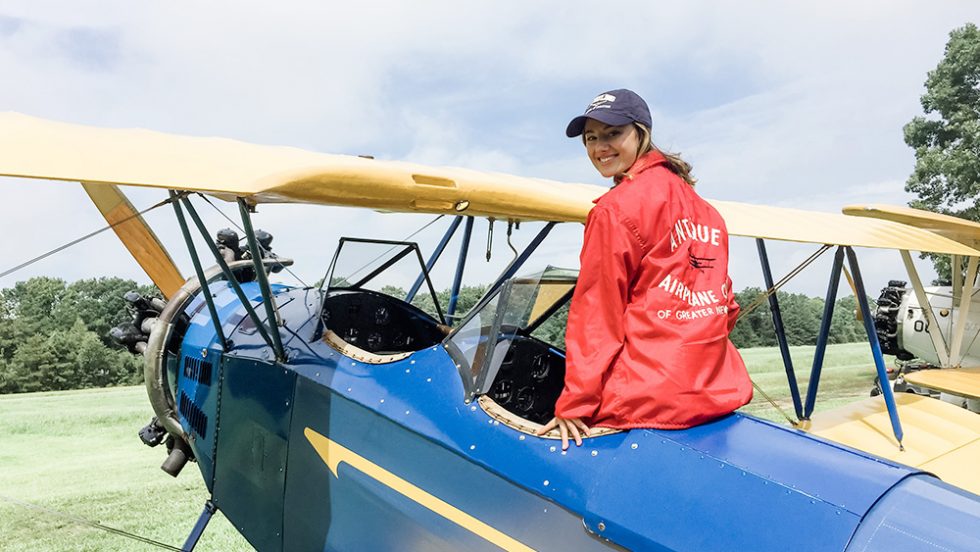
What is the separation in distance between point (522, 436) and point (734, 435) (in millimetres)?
656

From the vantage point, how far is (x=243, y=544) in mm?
4695

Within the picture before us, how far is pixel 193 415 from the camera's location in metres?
3.85

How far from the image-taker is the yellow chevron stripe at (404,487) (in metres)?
2.12

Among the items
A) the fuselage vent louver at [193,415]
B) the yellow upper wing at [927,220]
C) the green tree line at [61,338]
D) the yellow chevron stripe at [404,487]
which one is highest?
the yellow upper wing at [927,220]

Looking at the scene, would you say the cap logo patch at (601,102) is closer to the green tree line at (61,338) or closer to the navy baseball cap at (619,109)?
the navy baseball cap at (619,109)

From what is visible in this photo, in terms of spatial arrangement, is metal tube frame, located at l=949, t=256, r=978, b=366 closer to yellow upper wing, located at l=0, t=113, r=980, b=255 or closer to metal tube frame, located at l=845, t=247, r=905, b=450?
metal tube frame, located at l=845, t=247, r=905, b=450

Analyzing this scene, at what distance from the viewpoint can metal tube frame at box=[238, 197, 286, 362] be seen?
286 centimetres

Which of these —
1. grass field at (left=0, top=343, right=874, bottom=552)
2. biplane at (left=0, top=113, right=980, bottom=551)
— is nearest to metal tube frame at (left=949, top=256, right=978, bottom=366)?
grass field at (left=0, top=343, right=874, bottom=552)

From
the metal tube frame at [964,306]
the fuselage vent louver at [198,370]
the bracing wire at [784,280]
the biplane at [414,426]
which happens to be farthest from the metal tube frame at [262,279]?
the metal tube frame at [964,306]

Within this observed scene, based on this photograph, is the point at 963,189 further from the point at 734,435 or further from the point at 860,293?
the point at 734,435

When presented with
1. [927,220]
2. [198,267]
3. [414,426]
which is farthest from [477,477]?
[927,220]

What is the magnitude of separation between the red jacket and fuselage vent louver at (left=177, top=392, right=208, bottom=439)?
251cm

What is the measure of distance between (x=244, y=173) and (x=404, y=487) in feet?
5.07

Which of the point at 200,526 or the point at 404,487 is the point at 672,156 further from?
the point at 200,526
